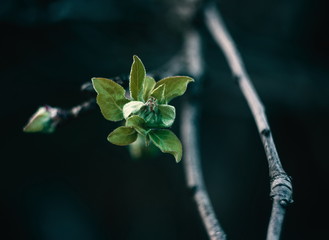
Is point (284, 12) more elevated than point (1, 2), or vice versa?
point (284, 12)

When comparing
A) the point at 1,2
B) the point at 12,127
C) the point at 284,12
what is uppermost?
the point at 284,12

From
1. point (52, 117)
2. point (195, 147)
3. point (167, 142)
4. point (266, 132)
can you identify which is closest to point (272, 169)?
point (266, 132)

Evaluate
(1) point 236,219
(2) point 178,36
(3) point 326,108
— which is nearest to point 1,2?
(2) point 178,36

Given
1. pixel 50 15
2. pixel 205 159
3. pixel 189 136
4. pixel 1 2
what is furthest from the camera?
pixel 205 159

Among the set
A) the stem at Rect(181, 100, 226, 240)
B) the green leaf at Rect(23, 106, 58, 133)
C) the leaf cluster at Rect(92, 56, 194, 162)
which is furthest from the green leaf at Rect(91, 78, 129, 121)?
the stem at Rect(181, 100, 226, 240)

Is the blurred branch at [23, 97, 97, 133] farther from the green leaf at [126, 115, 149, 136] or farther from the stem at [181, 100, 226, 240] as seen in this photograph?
the stem at [181, 100, 226, 240]

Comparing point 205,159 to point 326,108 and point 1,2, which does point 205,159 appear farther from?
point 1,2
